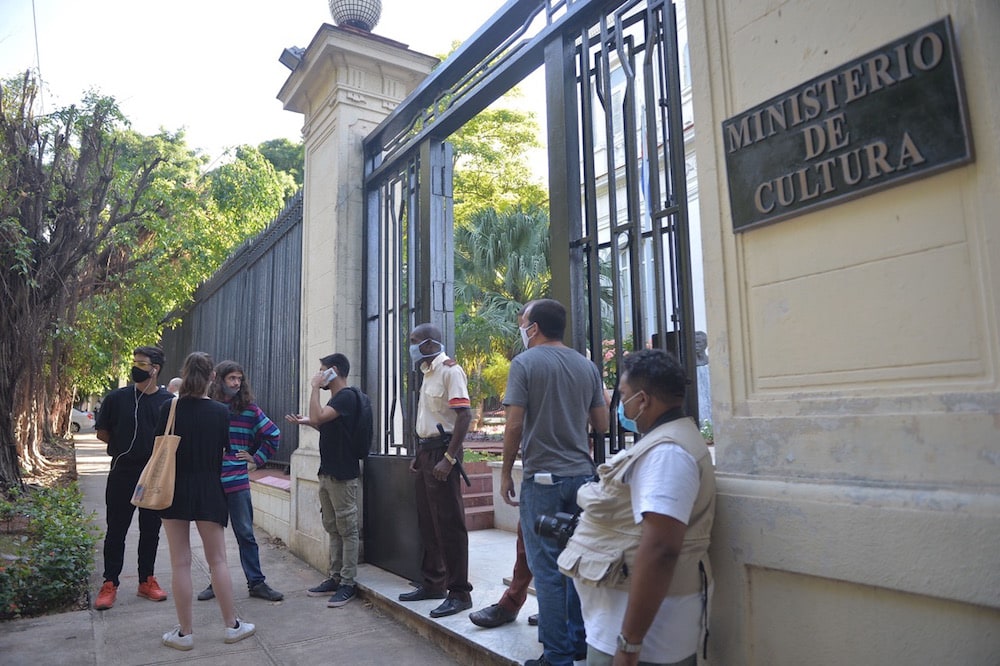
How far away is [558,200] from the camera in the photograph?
396 cm

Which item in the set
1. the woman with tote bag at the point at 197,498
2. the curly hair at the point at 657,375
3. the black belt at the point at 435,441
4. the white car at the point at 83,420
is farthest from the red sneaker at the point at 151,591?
the white car at the point at 83,420

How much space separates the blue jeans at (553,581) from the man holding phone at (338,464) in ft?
7.50

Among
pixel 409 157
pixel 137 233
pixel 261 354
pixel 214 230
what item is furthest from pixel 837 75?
pixel 214 230

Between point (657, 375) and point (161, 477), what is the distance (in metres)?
3.09

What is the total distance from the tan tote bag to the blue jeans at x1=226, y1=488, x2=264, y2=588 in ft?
3.74

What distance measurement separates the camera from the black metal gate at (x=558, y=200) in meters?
3.39

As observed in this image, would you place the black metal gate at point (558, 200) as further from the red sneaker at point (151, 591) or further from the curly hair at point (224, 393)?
the red sneaker at point (151, 591)

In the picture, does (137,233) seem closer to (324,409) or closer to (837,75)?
(324,409)

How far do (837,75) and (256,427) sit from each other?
445cm

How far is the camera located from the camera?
2.67 m

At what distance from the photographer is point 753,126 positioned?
2.63 meters

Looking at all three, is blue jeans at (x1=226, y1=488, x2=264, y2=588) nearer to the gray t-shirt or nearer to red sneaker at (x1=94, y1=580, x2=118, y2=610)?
red sneaker at (x1=94, y1=580, x2=118, y2=610)

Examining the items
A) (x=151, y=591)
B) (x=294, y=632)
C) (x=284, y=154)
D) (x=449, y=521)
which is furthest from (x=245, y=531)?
(x=284, y=154)

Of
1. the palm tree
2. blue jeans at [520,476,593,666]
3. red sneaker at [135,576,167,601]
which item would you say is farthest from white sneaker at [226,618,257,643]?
the palm tree
